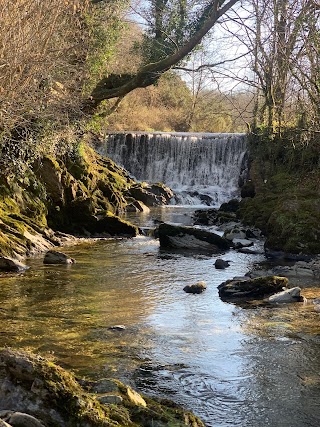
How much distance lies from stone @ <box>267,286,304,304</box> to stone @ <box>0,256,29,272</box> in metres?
4.59

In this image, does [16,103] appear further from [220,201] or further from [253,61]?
[220,201]

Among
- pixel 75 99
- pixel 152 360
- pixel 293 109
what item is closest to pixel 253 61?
pixel 293 109

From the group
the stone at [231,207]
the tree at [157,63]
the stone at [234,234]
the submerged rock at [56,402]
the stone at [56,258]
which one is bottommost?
the stone at [56,258]

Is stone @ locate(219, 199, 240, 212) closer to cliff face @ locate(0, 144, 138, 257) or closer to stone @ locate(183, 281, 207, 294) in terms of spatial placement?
cliff face @ locate(0, 144, 138, 257)

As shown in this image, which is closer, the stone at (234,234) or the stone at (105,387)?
the stone at (105,387)

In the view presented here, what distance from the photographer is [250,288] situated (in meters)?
9.03

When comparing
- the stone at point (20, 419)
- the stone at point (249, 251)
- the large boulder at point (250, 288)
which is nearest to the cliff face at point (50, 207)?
the stone at point (249, 251)

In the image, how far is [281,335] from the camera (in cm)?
683

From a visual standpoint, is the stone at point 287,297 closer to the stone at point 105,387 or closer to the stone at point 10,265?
the stone at point 10,265

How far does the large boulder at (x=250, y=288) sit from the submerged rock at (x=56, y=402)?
521 cm

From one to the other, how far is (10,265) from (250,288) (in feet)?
14.5

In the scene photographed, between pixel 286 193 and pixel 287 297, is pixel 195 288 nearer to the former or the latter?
pixel 287 297

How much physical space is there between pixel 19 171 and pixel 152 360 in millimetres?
8831

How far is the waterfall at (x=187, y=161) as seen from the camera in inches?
1071
